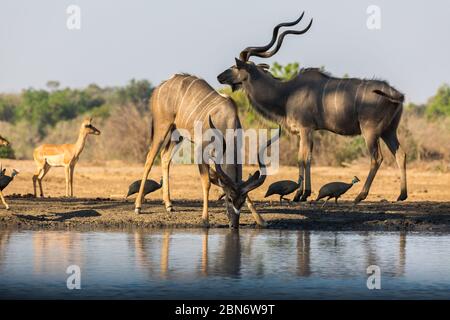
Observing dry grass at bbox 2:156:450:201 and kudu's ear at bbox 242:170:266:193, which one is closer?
kudu's ear at bbox 242:170:266:193

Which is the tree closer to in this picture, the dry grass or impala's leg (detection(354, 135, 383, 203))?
the dry grass

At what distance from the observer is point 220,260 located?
10266 millimetres

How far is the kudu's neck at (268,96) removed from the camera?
1736 cm

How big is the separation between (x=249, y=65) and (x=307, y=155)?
6.25 ft

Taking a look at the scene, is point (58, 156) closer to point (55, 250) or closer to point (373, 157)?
point (373, 157)

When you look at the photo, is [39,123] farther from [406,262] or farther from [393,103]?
[406,262]

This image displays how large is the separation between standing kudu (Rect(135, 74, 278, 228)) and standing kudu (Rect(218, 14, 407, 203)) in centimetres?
175

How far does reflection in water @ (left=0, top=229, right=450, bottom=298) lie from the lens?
8.72 meters

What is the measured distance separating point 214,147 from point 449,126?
20.4 m

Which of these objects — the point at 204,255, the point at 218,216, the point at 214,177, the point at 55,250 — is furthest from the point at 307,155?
the point at 55,250

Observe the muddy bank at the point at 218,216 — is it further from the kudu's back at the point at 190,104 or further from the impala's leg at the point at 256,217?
the kudu's back at the point at 190,104

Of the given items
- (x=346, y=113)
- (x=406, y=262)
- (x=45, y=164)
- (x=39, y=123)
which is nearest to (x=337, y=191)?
(x=346, y=113)

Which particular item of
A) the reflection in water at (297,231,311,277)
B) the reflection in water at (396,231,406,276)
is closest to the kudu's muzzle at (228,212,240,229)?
the reflection in water at (297,231,311,277)

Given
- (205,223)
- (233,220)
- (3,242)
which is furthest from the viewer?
(205,223)
